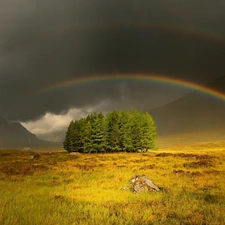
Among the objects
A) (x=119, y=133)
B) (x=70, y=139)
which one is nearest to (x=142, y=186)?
(x=119, y=133)

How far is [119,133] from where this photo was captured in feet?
250

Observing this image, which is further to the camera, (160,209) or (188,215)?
(160,209)

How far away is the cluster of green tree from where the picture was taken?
75812 mm

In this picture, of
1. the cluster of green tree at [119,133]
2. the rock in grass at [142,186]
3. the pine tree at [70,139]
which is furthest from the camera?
the pine tree at [70,139]

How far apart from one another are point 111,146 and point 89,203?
64.9 metres

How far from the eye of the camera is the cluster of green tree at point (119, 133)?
75.8 m

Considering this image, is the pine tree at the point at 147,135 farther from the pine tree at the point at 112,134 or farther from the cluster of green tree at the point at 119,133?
the pine tree at the point at 112,134

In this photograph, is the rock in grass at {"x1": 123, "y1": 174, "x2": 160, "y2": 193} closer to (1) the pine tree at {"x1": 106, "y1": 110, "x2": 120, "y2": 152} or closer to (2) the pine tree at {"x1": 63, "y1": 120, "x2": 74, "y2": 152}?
(1) the pine tree at {"x1": 106, "y1": 110, "x2": 120, "y2": 152}

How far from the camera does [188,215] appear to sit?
9969 millimetres

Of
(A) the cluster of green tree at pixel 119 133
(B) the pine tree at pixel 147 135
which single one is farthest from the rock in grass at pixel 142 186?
(B) the pine tree at pixel 147 135

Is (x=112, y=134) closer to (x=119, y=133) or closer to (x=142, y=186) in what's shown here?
(x=119, y=133)

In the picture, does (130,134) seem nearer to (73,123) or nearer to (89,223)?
(73,123)

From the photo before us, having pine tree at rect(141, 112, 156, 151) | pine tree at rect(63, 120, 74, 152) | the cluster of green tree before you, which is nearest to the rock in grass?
the cluster of green tree

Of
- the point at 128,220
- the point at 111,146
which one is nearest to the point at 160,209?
the point at 128,220
